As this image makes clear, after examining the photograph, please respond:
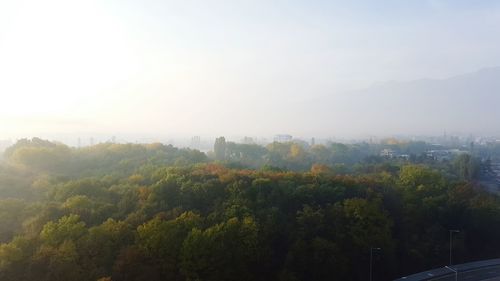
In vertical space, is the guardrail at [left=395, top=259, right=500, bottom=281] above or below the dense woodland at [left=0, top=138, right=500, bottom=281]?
below

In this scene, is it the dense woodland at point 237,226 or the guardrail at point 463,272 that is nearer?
the dense woodland at point 237,226

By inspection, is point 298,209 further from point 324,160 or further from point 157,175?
point 324,160

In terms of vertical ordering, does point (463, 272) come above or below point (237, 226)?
below

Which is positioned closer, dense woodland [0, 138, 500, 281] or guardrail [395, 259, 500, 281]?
dense woodland [0, 138, 500, 281]

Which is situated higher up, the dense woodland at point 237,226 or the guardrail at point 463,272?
the dense woodland at point 237,226

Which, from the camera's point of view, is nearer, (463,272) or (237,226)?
(237,226)
